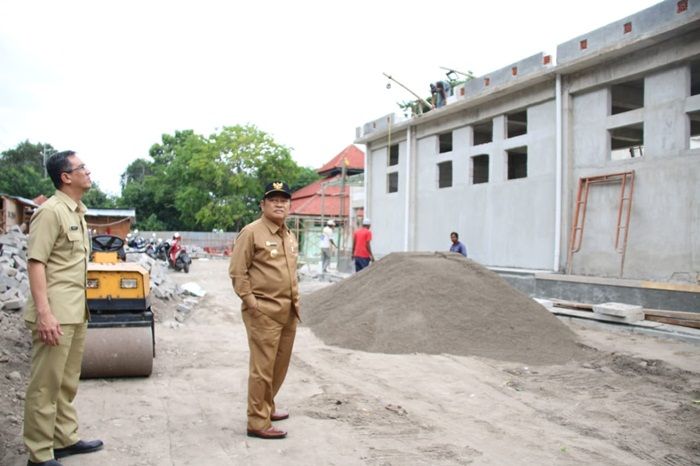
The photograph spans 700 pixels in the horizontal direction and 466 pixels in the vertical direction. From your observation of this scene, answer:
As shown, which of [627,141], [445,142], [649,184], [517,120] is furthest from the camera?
[445,142]

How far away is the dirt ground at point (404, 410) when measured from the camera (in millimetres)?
3803

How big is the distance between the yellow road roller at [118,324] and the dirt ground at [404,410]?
7.6 inches

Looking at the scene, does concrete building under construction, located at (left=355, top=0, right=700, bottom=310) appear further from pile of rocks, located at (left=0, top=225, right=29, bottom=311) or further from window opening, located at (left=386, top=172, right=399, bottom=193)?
pile of rocks, located at (left=0, top=225, right=29, bottom=311)

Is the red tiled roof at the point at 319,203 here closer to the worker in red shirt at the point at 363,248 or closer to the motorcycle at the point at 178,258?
the motorcycle at the point at 178,258

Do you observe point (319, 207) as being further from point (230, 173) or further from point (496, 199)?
point (496, 199)

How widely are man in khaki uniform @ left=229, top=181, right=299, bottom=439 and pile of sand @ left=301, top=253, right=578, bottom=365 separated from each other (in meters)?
3.62

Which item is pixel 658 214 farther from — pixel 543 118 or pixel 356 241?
pixel 356 241

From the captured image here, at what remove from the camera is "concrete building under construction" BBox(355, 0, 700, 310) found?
9719 millimetres

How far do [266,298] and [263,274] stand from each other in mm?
174

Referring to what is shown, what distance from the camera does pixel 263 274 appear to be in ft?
13.3

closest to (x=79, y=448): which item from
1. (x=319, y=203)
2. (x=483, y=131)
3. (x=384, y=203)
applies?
(x=483, y=131)

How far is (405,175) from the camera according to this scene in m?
18.0

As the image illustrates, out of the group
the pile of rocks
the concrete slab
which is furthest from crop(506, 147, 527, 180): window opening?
the pile of rocks

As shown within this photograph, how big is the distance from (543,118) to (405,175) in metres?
6.02
